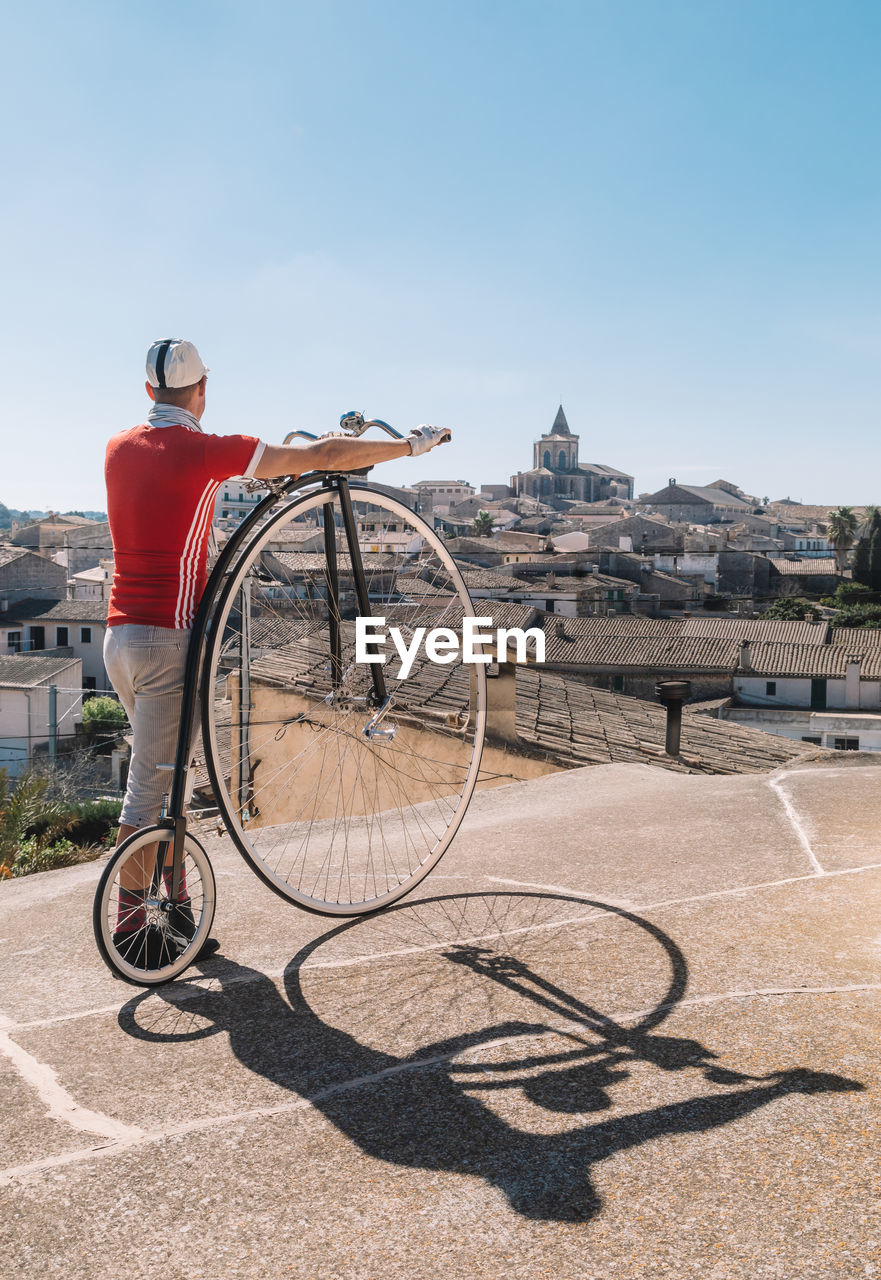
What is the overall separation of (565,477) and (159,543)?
16825 centimetres

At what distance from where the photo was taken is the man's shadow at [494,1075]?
1.92 meters

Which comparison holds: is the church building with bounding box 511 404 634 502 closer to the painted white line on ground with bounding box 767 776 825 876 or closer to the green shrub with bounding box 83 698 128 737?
the green shrub with bounding box 83 698 128 737

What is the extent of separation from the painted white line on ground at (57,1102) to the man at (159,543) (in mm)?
485

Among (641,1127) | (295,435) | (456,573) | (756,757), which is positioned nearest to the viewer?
(641,1127)

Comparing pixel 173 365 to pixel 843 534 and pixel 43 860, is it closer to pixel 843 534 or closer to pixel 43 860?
pixel 43 860

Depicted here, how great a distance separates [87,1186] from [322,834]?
292 centimetres

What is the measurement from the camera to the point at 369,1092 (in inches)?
86.8

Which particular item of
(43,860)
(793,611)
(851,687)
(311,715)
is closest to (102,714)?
(851,687)

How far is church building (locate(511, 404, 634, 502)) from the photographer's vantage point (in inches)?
6531

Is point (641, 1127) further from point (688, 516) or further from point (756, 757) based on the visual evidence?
point (688, 516)

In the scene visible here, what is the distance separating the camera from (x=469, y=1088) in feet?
7.25

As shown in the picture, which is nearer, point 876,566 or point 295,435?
point 295,435

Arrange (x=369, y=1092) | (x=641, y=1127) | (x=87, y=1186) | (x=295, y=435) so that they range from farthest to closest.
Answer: (x=295, y=435)
(x=369, y=1092)
(x=641, y=1127)
(x=87, y=1186)

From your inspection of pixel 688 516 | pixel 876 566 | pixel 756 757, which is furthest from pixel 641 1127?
pixel 688 516
